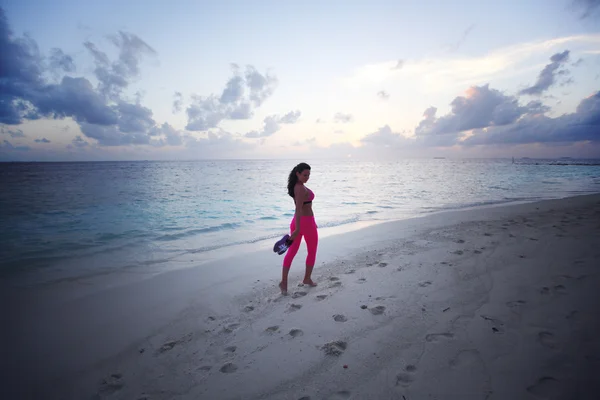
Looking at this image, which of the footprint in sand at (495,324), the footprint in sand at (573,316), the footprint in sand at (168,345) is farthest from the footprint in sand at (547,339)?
the footprint in sand at (168,345)

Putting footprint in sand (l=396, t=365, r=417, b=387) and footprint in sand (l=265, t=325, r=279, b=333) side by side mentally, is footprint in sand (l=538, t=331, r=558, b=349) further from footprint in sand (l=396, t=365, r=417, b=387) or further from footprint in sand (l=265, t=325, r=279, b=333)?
footprint in sand (l=265, t=325, r=279, b=333)

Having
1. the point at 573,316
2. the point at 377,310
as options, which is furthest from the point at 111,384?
the point at 573,316

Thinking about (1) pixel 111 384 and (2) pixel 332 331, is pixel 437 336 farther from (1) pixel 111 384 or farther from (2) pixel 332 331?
(1) pixel 111 384

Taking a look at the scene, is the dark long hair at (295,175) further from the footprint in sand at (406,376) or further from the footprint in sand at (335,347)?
the footprint in sand at (406,376)

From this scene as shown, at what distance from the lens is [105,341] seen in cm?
395

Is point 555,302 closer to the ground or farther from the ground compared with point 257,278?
farther from the ground

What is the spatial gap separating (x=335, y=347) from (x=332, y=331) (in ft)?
1.19

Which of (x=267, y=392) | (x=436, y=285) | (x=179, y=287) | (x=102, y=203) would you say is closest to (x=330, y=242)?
(x=436, y=285)

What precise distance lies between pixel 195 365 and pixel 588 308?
5272 millimetres

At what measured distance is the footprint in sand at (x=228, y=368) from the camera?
120 inches

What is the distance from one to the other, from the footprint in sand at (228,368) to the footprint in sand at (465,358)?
Result: 95.9 inches

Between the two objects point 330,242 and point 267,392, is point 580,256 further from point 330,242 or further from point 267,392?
point 267,392

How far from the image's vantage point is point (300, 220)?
4879mm

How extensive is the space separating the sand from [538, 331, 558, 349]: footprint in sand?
0.07 ft
